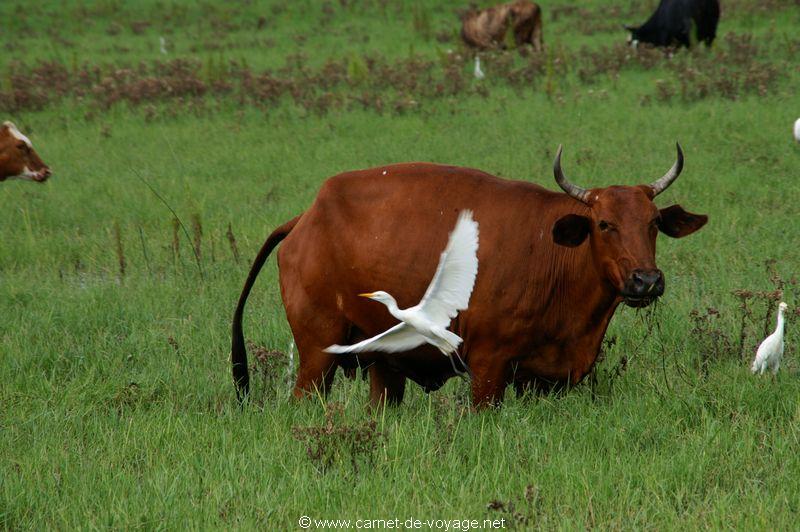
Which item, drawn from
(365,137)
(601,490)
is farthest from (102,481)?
(365,137)

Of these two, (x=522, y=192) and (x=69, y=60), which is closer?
(x=522, y=192)

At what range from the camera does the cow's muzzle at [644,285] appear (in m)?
4.72

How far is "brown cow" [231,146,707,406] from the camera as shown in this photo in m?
5.08

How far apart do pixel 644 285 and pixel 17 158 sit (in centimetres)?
745

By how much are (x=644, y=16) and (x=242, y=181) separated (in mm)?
12240

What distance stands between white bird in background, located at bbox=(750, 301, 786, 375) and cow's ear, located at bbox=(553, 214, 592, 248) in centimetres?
113

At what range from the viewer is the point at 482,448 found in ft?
15.7

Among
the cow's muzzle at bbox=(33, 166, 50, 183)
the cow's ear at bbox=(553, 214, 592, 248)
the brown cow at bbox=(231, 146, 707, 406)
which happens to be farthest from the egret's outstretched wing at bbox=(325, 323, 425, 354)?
the cow's muzzle at bbox=(33, 166, 50, 183)

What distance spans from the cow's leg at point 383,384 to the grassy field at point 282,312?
159 mm

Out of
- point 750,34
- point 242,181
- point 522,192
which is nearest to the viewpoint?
point 522,192

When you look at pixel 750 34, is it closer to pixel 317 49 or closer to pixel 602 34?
pixel 602 34

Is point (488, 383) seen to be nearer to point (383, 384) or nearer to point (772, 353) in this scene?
point (383, 384)

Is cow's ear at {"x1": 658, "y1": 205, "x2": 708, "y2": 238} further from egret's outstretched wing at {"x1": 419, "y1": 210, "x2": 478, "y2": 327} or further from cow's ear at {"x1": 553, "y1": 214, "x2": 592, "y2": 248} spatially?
egret's outstretched wing at {"x1": 419, "y1": 210, "x2": 478, "y2": 327}

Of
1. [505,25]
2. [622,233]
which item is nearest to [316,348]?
[622,233]
